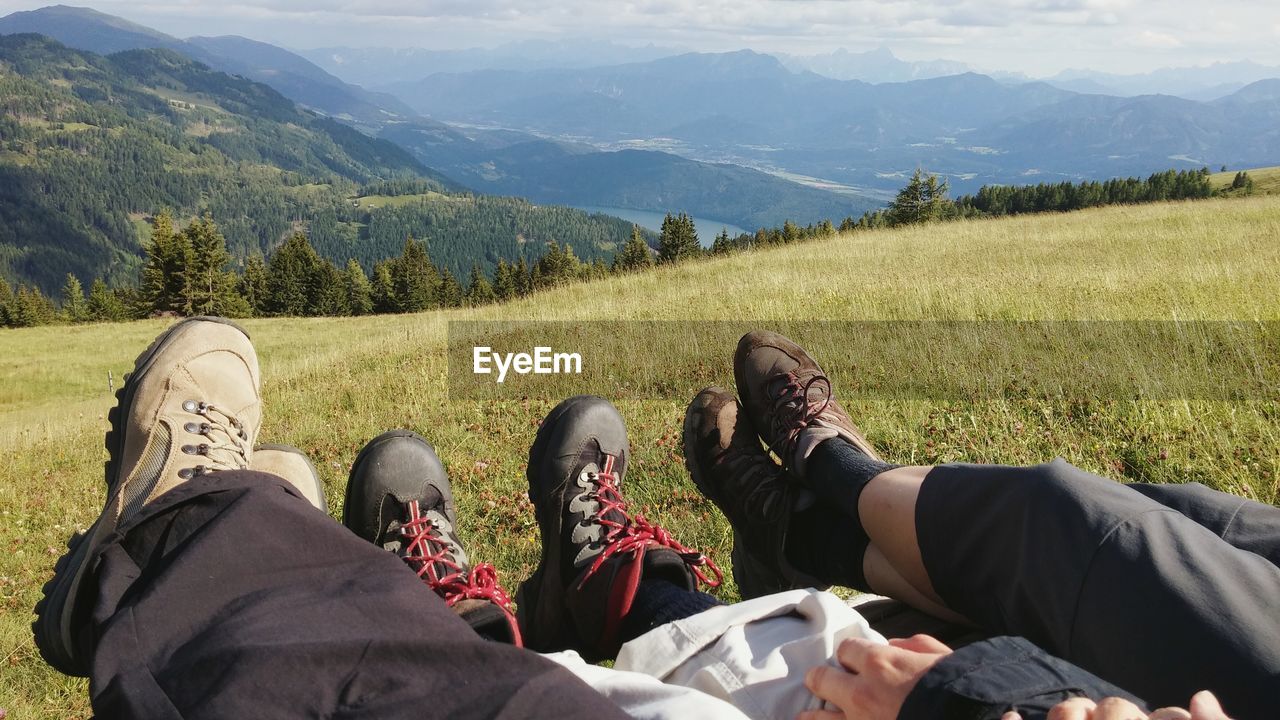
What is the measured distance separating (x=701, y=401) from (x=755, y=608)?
7.08ft

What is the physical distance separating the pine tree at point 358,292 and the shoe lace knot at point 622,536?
247 feet

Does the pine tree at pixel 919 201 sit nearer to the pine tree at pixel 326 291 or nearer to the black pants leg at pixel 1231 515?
the black pants leg at pixel 1231 515

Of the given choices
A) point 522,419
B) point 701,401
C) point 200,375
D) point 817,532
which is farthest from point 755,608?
point 522,419

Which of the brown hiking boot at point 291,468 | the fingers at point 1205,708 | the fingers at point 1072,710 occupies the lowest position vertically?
the brown hiking boot at point 291,468

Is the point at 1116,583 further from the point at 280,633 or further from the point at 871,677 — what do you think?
the point at 280,633

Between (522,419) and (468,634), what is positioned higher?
(468,634)

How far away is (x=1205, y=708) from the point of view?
103 centimetres

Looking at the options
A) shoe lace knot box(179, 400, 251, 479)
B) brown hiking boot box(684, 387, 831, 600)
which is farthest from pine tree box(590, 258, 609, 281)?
shoe lace knot box(179, 400, 251, 479)

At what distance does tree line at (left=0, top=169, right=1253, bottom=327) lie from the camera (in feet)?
164

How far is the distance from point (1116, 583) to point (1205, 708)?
24.1 inches

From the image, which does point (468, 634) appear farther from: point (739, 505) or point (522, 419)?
point (522, 419)

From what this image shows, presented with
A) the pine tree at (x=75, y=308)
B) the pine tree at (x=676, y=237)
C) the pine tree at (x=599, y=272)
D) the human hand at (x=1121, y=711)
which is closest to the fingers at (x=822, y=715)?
the human hand at (x=1121, y=711)

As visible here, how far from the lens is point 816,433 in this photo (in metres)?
3.28

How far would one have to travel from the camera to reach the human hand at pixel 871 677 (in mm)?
1321
